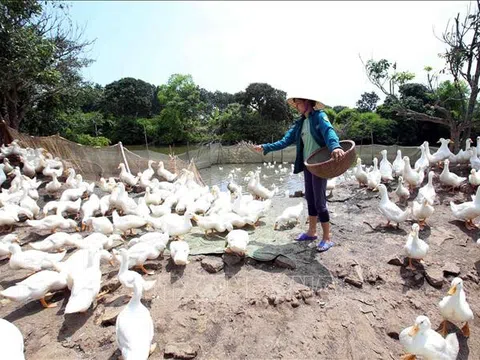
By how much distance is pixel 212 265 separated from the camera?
3.99 m

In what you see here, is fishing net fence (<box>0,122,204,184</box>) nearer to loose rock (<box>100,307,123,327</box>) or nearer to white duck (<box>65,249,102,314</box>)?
white duck (<box>65,249,102,314</box>)

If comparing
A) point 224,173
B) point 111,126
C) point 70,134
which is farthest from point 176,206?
point 111,126

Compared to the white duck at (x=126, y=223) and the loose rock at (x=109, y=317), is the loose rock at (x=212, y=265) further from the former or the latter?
the white duck at (x=126, y=223)

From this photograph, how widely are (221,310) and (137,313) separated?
889 mm

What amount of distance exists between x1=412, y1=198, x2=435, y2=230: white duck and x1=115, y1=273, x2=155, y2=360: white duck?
4.38m

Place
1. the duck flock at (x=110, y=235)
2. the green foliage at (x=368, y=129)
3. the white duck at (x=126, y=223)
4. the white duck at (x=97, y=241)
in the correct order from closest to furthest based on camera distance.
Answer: the duck flock at (x=110, y=235)
the white duck at (x=97, y=241)
the white duck at (x=126, y=223)
the green foliage at (x=368, y=129)

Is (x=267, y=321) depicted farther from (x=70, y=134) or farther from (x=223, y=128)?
(x=223, y=128)

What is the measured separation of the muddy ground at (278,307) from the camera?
3006mm

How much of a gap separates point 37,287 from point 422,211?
5.36m

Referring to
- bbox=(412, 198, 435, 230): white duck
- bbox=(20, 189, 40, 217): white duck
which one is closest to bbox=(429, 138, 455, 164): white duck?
bbox=(412, 198, 435, 230): white duck

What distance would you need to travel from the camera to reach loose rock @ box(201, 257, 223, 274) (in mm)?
3973

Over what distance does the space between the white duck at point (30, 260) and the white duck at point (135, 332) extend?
6.03ft

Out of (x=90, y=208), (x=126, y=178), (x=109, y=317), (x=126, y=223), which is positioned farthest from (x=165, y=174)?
(x=109, y=317)

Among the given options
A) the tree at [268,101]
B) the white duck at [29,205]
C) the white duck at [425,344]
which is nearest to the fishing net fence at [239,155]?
the tree at [268,101]
